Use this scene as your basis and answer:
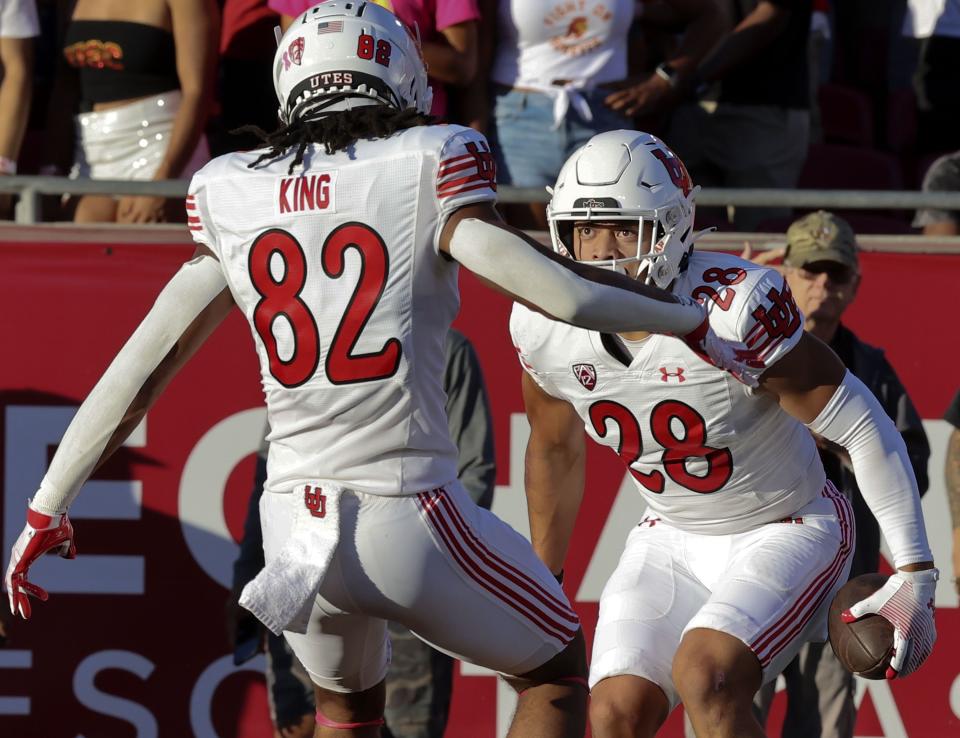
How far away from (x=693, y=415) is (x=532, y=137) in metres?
2.20

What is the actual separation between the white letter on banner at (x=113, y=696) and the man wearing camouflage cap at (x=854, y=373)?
6.74 feet

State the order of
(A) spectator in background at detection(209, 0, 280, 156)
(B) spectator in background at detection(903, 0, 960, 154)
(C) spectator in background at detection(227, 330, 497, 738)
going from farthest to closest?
(B) spectator in background at detection(903, 0, 960, 154), (A) spectator in background at detection(209, 0, 280, 156), (C) spectator in background at detection(227, 330, 497, 738)

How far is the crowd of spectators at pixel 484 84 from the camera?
20.0 ft

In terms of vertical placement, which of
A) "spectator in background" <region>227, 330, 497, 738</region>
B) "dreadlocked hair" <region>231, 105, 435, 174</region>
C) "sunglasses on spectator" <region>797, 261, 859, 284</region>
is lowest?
"spectator in background" <region>227, 330, 497, 738</region>

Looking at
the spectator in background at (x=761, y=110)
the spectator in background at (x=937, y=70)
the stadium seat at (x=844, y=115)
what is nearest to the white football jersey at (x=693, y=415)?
the spectator in background at (x=761, y=110)

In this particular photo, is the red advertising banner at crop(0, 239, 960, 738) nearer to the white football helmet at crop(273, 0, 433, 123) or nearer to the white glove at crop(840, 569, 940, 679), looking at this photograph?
the white glove at crop(840, 569, 940, 679)

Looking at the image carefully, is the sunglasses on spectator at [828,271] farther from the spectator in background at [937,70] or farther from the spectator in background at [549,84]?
the spectator in background at [937,70]

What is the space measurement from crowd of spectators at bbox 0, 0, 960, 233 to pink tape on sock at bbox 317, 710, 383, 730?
99.6 inches

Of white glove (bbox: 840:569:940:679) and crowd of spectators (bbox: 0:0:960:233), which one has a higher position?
crowd of spectators (bbox: 0:0:960:233)

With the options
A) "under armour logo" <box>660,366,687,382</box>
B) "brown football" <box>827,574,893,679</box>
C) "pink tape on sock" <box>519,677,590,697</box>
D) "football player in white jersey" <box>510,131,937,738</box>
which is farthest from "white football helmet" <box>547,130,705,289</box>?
"pink tape on sock" <box>519,677,590,697</box>

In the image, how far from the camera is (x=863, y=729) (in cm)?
568

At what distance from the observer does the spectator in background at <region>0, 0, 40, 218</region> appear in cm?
616

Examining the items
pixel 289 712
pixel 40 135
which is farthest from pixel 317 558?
pixel 40 135

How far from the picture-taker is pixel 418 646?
523 cm
